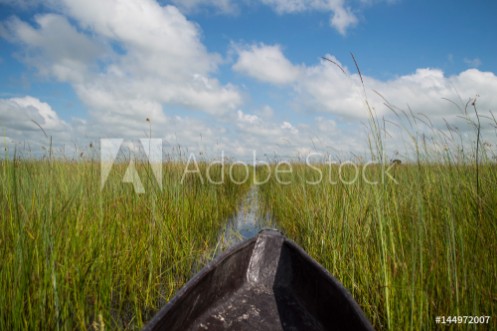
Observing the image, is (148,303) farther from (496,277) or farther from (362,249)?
(496,277)

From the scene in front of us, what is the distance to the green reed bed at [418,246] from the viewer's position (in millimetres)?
2109

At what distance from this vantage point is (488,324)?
6.93ft

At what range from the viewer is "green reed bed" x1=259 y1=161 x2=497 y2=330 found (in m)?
2.11

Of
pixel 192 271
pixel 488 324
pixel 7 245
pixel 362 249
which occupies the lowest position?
pixel 192 271

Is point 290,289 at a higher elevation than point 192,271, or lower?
higher

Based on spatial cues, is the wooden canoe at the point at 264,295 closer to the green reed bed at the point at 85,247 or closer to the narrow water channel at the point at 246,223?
the green reed bed at the point at 85,247

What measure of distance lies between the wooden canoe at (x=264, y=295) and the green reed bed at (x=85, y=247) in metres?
0.53

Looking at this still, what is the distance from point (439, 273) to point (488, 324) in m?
0.40

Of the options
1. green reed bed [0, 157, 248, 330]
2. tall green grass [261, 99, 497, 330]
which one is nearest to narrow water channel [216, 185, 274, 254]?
green reed bed [0, 157, 248, 330]

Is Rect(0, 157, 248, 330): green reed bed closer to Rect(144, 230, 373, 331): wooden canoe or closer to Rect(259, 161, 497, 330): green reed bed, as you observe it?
Rect(144, 230, 373, 331): wooden canoe

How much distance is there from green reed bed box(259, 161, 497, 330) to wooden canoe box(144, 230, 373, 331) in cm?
38

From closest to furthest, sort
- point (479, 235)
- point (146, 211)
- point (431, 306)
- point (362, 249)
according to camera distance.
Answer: point (431, 306), point (479, 235), point (362, 249), point (146, 211)

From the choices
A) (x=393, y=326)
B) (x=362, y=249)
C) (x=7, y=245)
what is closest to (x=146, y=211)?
(x=7, y=245)

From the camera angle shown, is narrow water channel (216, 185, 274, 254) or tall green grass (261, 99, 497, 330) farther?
narrow water channel (216, 185, 274, 254)
